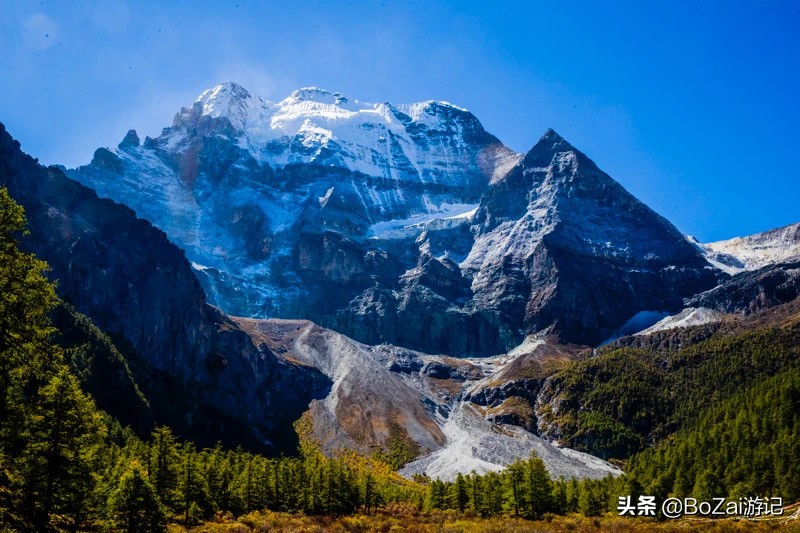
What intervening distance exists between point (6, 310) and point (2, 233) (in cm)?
290

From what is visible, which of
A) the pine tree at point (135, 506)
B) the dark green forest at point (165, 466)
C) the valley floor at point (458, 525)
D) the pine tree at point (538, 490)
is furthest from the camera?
the pine tree at point (538, 490)

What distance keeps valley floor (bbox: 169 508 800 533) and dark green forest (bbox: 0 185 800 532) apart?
5.50 meters

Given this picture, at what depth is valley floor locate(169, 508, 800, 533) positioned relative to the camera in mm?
53938

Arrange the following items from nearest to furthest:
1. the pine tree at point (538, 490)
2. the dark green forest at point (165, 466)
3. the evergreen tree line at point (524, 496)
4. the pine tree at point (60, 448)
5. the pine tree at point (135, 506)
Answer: the dark green forest at point (165, 466) → the pine tree at point (60, 448) → the pine tree at point (135, 506) → the pine tree at point (538, 490) → the evergreen tree line at point (524, 496)

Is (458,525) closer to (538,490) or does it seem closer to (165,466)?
(538,490)

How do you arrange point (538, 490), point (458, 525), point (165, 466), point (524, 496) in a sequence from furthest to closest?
point (538, 490)
point (524, 496)
point (458, 525)
point (165, 466)

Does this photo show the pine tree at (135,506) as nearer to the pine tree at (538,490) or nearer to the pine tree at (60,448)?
the pine tree at (60,448)

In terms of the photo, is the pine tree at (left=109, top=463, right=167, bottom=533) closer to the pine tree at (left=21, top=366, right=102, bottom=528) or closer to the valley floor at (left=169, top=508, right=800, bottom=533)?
the valley floor at (left=169, top=508, right=800, bottom=533)

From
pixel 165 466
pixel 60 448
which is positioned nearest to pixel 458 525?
pixel 165 466

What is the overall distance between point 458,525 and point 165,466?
29409 mm

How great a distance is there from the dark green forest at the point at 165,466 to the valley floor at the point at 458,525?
5495mm

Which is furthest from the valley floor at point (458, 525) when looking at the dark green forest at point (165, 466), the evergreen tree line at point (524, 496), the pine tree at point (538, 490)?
the evergreen tree line at point (524, 496)

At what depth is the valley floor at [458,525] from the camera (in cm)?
5394

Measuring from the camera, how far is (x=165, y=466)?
2266 inches
